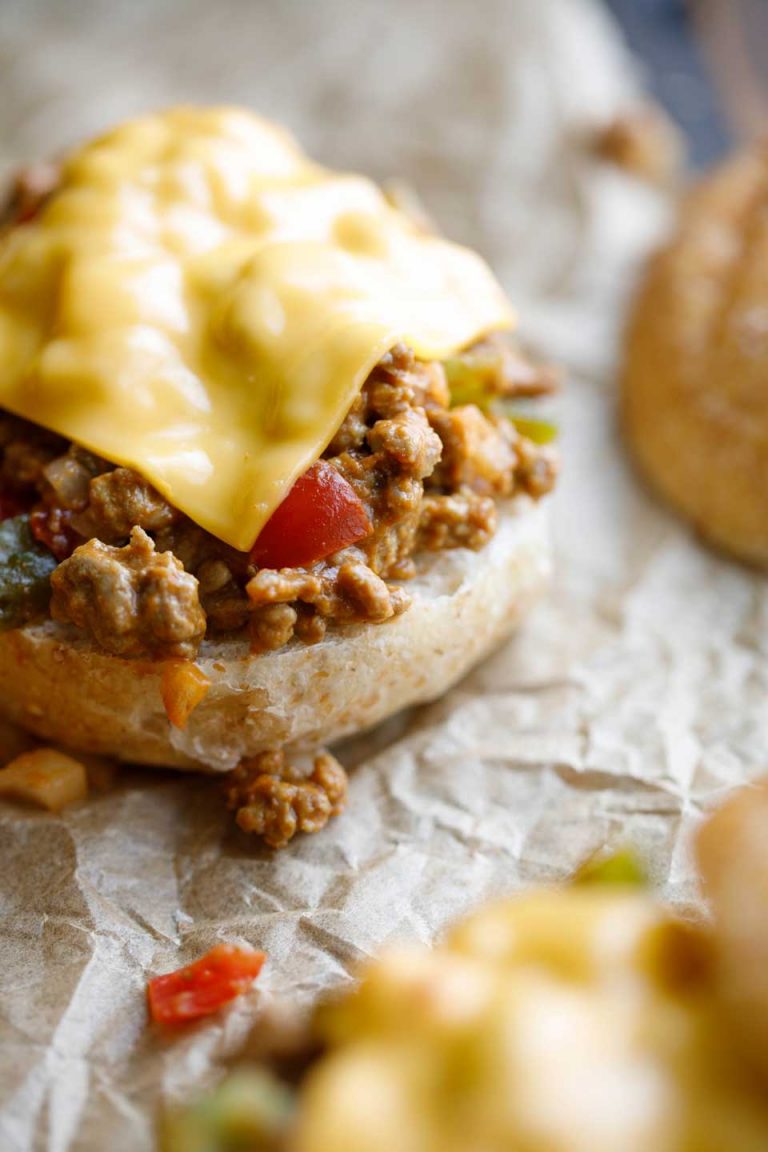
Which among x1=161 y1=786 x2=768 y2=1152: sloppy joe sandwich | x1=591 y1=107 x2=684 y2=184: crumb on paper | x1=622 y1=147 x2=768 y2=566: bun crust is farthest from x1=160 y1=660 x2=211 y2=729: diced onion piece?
x1=591 y1=107 x2=684 y2=184: crumb on paper

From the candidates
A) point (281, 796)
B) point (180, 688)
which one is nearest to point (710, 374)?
point (281, 796)

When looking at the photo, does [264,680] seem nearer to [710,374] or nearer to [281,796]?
[281,796]

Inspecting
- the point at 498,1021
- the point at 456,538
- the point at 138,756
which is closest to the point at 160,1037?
the point at 138,756

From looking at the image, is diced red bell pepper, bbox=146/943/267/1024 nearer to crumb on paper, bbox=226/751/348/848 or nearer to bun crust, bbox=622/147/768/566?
crumb on paper, bbox=226/751/348/848

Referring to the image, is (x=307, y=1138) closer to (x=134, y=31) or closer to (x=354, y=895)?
(x=354, y=895)

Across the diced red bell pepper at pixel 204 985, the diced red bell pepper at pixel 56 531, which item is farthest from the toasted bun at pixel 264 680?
the diced red bell pepper at pixel 204 985

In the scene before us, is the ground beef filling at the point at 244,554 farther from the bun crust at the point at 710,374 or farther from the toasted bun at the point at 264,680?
the bun crust at the point at 710,374
